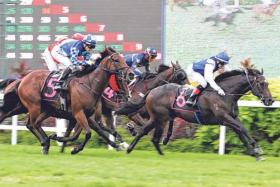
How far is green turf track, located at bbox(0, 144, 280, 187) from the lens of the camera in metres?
8.16

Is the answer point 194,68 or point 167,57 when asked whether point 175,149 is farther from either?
point 167,57

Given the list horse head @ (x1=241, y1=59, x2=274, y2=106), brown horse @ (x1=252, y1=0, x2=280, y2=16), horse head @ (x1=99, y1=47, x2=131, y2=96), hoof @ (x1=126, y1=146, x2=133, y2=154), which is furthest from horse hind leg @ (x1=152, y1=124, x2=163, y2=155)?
brown horse @ (x1=252, y1=0, x2=280, y2=16)

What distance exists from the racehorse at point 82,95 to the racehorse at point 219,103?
60 centimetres

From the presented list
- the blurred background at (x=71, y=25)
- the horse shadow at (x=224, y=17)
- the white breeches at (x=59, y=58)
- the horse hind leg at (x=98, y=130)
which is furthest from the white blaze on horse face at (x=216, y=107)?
the horse shadow at (x=224, y=17)

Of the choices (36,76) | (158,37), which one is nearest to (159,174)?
(36,76)

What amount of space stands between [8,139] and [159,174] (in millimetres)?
6781

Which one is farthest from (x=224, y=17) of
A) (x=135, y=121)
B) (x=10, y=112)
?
(x=10, y=112)

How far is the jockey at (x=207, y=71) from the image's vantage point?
1158 centimetres

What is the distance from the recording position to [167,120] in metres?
12.2

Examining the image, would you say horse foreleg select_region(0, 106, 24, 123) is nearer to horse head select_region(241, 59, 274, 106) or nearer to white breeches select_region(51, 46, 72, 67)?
white breeches select_region(51, 46, 72, 67)

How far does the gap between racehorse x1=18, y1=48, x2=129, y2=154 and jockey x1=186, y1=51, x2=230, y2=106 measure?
108cm

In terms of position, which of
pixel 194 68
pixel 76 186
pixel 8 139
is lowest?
pixel 8 139

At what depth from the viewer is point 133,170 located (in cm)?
916

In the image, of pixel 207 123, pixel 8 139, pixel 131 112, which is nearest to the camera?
pixel 207 123
